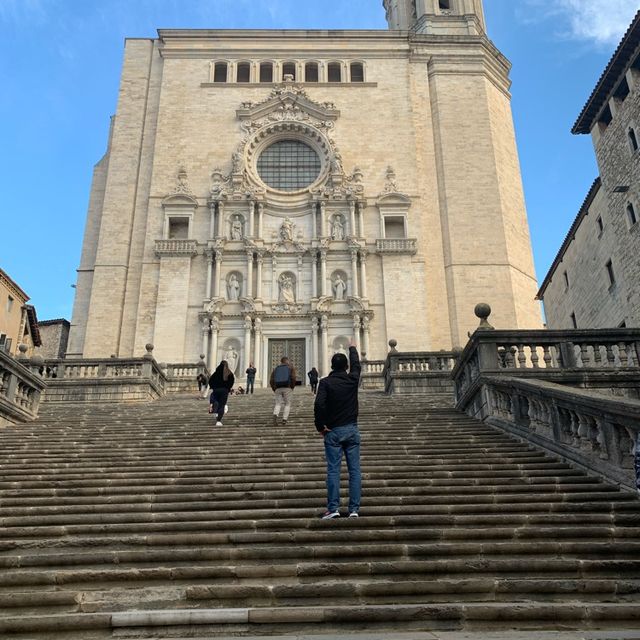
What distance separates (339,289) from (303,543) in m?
21.3

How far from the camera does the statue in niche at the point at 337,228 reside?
27578 mm

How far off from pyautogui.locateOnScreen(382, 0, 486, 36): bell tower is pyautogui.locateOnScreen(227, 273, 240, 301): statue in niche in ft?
61.1

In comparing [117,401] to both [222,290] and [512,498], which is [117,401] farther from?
[512,498]

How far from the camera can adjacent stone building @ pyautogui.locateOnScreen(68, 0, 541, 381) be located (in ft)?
85.4

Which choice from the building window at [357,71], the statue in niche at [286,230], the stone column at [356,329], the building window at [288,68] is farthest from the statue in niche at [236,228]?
the building window at [357,71]

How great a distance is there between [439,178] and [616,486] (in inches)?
983

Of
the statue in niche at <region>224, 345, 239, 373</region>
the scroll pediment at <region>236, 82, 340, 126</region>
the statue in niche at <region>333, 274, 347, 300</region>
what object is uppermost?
the scroll pediment at <region>236, 82, 340, 126</region>

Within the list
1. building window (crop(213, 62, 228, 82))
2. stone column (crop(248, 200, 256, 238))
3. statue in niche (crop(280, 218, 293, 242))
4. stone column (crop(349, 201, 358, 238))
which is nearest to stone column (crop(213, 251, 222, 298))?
stone column (crop(248, 200, 256, 238))

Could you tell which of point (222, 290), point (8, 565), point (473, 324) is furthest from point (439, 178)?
point (8, 565)

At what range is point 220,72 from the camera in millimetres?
32062

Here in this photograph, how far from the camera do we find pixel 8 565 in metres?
5.32

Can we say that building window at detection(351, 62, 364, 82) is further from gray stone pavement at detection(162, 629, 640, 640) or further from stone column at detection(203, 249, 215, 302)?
gray stone pavement at detection(162, 629, 640, 640)

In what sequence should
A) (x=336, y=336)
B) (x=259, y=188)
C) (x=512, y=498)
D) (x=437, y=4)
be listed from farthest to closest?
(x=437, y=4), (x=259, y=188), (x=336, y=336), (x=512, y=498)

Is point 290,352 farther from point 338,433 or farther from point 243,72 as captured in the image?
point 338,433
